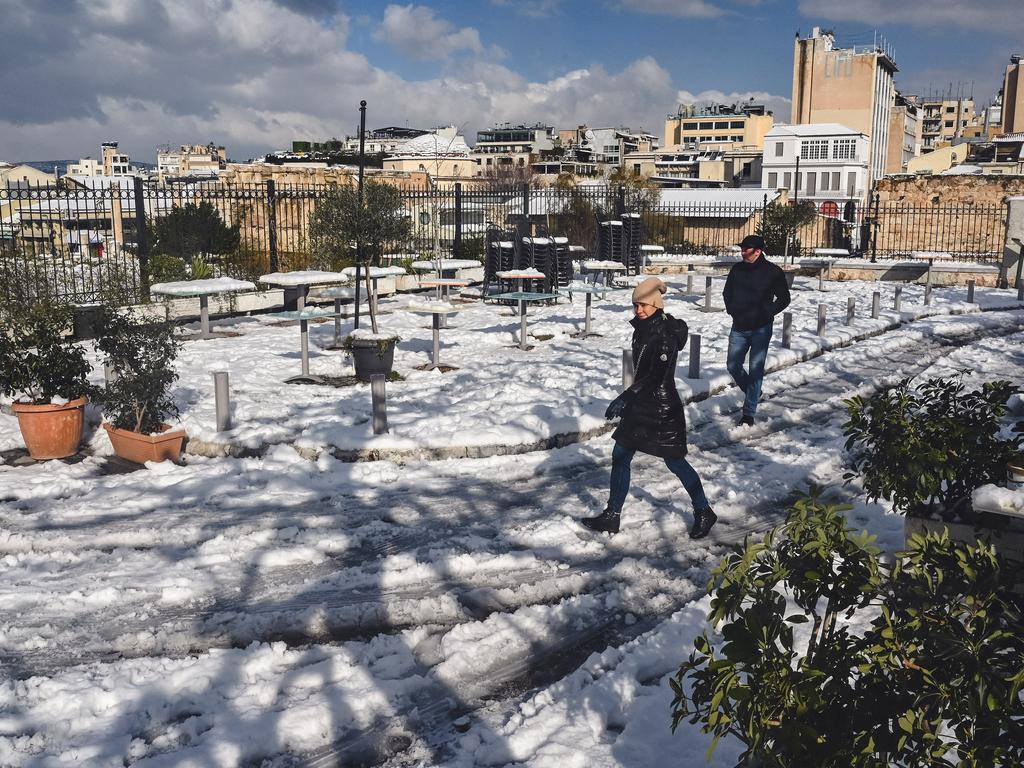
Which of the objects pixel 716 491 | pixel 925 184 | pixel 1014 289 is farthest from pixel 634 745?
Answer: pixel 925 184

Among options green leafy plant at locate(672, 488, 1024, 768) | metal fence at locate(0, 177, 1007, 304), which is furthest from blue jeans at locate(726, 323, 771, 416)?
metal fence at locate(0, 177, 1007, 304)

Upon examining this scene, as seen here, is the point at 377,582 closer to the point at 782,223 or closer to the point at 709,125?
the point at 782,223

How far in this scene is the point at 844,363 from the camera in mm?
12727

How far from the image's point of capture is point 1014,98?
90625 millimetres

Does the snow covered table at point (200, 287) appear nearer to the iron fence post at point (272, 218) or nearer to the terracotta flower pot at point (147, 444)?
the terracotta flower pot at point (147, 444)

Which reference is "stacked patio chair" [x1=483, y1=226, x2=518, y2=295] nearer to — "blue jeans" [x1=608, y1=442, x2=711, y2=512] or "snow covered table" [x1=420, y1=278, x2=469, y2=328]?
"snow covered table" [x1=420, y1=278, x2=469, y2=328]

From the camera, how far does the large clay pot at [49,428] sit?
792 centimetres

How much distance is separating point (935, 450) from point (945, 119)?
510 feet

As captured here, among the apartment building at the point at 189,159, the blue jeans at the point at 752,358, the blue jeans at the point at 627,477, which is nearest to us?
the blue jeans at the point at 627,477

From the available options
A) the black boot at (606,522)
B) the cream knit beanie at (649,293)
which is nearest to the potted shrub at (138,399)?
the black boot at (606,522)

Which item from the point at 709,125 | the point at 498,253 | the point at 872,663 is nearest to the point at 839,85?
the point at 709,125

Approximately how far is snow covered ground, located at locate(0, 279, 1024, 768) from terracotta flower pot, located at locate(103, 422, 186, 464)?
269mm

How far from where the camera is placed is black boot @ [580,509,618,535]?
6.10m

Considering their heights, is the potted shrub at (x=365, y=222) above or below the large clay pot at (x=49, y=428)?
above
